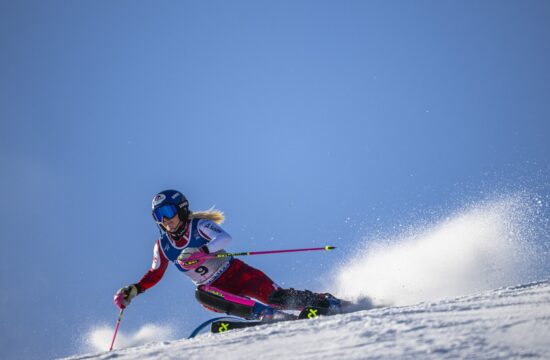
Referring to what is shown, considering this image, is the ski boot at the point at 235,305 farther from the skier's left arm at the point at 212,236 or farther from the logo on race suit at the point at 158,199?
the logo on race suit at the point at 158,199

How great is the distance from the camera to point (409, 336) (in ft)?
9.34

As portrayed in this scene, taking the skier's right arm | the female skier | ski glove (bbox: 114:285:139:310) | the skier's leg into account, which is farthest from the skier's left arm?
ski glove (bbox: 114:285:139:310)

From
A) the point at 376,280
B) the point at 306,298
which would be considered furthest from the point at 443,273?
the point at 306,298

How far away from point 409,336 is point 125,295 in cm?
475

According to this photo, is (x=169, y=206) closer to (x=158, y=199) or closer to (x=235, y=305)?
(x=158, y=199)

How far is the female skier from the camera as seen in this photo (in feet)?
19.7

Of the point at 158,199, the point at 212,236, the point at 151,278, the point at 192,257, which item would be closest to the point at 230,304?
the point at 192,257

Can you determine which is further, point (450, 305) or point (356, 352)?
point (450, 305)

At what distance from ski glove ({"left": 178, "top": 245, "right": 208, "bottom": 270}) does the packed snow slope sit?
2.30 meters

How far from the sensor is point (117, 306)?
651 centimetres

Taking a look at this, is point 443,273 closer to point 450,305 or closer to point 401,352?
point 450,305

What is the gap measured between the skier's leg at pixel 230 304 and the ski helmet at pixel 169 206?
1.07 m

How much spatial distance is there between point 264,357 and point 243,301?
318 centimetres

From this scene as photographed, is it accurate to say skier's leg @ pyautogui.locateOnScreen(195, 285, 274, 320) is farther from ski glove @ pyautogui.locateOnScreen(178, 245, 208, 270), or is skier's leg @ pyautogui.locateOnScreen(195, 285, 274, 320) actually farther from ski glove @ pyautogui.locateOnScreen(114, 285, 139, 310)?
ski glove @ pyautogui.locateOnScreen(114, 285, 139, 310)
